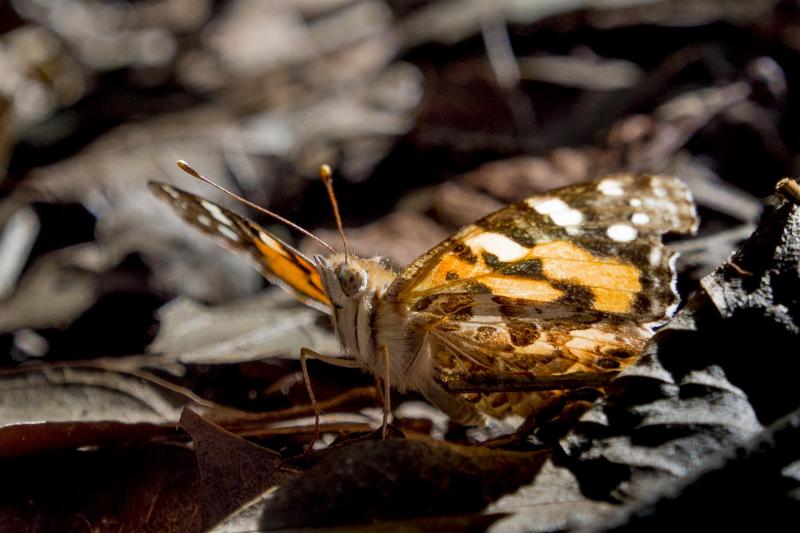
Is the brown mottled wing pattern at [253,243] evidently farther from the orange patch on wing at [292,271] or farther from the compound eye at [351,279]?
the compound eye at [351,279]

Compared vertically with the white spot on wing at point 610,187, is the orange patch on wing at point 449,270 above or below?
above

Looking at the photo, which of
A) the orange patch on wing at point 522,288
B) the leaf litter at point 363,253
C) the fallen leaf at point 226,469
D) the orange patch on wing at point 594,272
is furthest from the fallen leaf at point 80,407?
the orange patch on wing at point 594,272

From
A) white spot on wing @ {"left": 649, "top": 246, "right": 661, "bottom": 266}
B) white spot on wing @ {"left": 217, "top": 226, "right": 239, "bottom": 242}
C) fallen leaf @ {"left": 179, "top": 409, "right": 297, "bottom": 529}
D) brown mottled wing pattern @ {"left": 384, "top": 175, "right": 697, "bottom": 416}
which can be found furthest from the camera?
white spot on wing @ {"left": 217, "top": 226, "right": 239, "bottom": 242}

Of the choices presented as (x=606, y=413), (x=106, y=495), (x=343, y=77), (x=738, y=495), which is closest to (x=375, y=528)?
(x=606, y=413)

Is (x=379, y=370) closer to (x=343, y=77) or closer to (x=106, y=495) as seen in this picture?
(x=106, y=495)

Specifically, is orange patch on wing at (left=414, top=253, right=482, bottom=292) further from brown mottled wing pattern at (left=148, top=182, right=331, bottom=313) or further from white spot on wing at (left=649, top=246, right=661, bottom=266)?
white spot on wing at (left=649, top=246, right=661, bottom=266)

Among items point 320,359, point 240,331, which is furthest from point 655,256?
point 240,331

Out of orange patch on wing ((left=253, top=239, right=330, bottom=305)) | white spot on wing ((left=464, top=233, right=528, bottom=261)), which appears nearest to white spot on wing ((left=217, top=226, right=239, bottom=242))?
orange patch on wing ((left=253, top=239, right=330, bottom=305))
